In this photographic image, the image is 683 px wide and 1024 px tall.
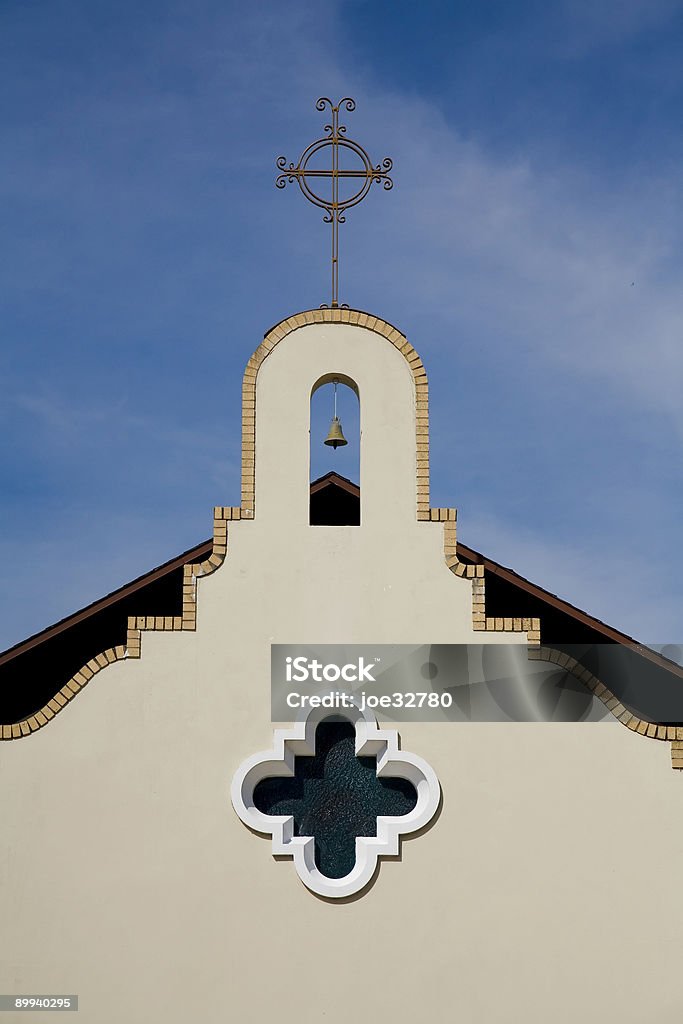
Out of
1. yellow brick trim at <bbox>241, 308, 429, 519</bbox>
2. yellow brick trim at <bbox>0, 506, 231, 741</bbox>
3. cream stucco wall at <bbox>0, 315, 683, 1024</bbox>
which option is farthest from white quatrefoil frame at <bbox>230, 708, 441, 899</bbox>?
yellow brick trim at <bbox>241, 308, 429, 519</bbox>

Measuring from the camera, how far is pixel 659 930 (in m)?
11.1

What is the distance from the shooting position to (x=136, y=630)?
11.6 meters

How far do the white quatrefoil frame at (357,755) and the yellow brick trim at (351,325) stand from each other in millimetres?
2189

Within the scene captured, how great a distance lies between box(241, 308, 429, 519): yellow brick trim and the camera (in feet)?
39.1

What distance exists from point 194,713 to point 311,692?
116 centimetres

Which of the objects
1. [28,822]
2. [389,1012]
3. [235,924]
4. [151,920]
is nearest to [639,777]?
[389,1012]

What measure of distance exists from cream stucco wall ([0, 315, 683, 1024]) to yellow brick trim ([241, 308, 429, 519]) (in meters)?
0.47

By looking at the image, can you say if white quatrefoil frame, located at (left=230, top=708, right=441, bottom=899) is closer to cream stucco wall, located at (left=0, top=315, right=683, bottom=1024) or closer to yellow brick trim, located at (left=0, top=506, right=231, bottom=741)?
cream stucco wall, located at (left=0, top=315, right=683, bottom=1024)

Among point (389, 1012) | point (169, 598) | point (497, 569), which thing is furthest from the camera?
point (169, 598)

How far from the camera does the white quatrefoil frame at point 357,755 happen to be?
11.1m

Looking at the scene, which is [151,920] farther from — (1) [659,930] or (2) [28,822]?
(1) [659,930]

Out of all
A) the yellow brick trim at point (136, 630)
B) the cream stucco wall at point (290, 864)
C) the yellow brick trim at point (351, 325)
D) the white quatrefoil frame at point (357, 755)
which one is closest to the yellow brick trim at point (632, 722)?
the cream stucco wall at point (290, 864)

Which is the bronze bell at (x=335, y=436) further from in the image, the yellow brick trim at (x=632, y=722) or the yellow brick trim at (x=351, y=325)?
the yellow brick trim at (x=632, y=722)

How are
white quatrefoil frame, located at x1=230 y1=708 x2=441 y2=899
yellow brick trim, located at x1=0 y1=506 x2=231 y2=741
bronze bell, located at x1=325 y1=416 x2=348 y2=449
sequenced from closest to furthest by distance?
1. white quatrefoil frame, located at x1=230 y1=708 x2=441 y2=899
2. yellow brick trim, located at x1=0 y1=506 x2=231 y2=741
3. bronze bell, located at x1=325 y1=416 x2=348 y2=449
